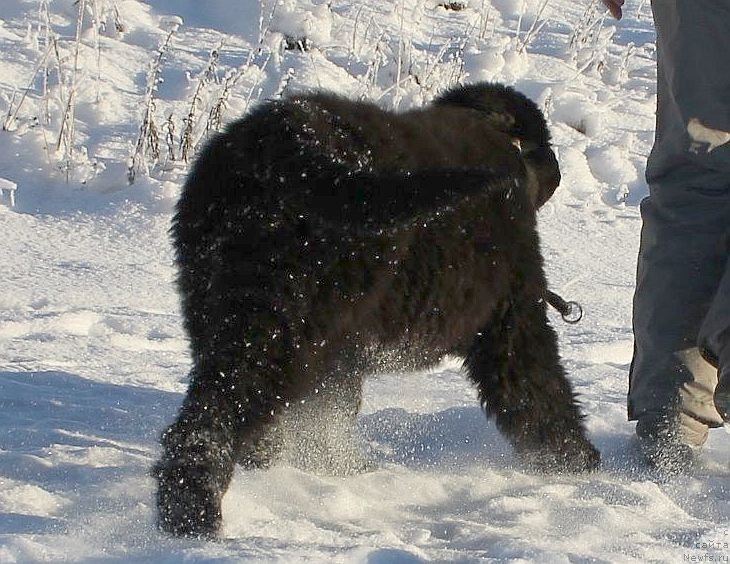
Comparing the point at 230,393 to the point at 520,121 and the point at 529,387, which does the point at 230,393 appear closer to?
the point at 529,387

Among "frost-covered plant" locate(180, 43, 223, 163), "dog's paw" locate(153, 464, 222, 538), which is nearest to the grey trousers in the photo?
"dog's paw" locate(153, 464, 222, 538)

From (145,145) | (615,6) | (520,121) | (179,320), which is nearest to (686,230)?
(520,121)

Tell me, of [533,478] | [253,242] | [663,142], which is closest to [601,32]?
[663,142]

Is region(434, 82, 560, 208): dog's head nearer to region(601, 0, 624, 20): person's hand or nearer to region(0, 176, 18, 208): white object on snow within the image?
region(601, 0, 624, 20): person's hand

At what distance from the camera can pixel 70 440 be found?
2.92 metres

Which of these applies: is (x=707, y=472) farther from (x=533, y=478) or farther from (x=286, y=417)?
(x=286, y=417)

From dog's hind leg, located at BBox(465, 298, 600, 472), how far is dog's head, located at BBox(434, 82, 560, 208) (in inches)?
15.8

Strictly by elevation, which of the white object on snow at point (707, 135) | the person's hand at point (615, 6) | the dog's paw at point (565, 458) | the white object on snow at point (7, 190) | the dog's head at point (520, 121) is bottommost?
the white object on snow at point (7, 190)

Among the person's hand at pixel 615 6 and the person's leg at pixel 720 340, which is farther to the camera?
the person's hand at pixel 615 6

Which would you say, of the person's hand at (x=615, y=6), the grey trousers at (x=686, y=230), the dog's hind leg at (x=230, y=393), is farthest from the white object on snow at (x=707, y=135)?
the dog's hind leg at (x=230, y=393)

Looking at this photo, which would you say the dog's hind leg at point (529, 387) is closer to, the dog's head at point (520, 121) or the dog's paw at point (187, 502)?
the dog's head at point (520, 121)

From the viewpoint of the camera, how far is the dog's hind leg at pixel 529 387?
285 centimetres

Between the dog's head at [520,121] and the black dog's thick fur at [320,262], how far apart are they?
0.75 ft

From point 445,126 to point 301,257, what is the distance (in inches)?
25.2
